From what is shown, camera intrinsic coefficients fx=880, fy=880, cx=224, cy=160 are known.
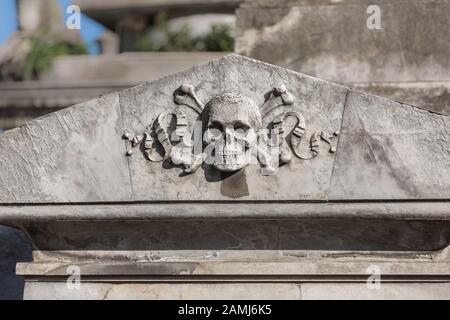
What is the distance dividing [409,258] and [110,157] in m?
1.26

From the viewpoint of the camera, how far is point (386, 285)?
11.4 feet

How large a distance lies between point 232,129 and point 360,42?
1374 mm

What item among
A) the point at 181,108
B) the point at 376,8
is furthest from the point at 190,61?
the point at 181,108

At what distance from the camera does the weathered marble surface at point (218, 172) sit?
337 centimetres

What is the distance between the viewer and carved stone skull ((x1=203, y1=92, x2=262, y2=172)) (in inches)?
136
